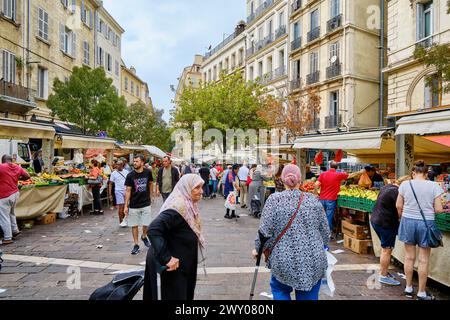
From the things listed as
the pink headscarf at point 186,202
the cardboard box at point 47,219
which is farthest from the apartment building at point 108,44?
the pink headscarf at point 186,202

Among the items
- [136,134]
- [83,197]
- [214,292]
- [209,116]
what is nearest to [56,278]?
[214,292]

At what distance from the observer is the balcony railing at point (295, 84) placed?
28.7 meters

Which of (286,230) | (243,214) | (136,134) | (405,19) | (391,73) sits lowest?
(243,214)

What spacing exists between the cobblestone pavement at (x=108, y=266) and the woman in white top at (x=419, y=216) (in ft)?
1.32

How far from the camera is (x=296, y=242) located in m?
3.14

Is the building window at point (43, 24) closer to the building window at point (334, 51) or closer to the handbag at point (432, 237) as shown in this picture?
→ the building window at point (334, 51)

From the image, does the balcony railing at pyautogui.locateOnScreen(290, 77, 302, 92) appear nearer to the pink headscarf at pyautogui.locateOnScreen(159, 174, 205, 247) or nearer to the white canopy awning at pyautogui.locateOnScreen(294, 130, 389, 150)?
the white canopy awning at pyautogui.locateOnScreen(294, 130, 389, 150)

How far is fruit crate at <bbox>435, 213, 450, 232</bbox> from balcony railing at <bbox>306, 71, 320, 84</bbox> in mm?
22970

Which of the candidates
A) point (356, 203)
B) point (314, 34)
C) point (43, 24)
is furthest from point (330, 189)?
point (314, 34)

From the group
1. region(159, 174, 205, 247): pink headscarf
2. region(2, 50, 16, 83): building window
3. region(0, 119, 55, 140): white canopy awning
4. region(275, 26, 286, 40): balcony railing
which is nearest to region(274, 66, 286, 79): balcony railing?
region(275, 26, 286, 40): balcony railing

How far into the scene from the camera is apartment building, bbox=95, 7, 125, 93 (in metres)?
30.8

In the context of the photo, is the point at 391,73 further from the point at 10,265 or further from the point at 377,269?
the point at 10,265

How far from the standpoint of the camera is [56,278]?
527 cm

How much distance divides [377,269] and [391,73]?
16064mm
